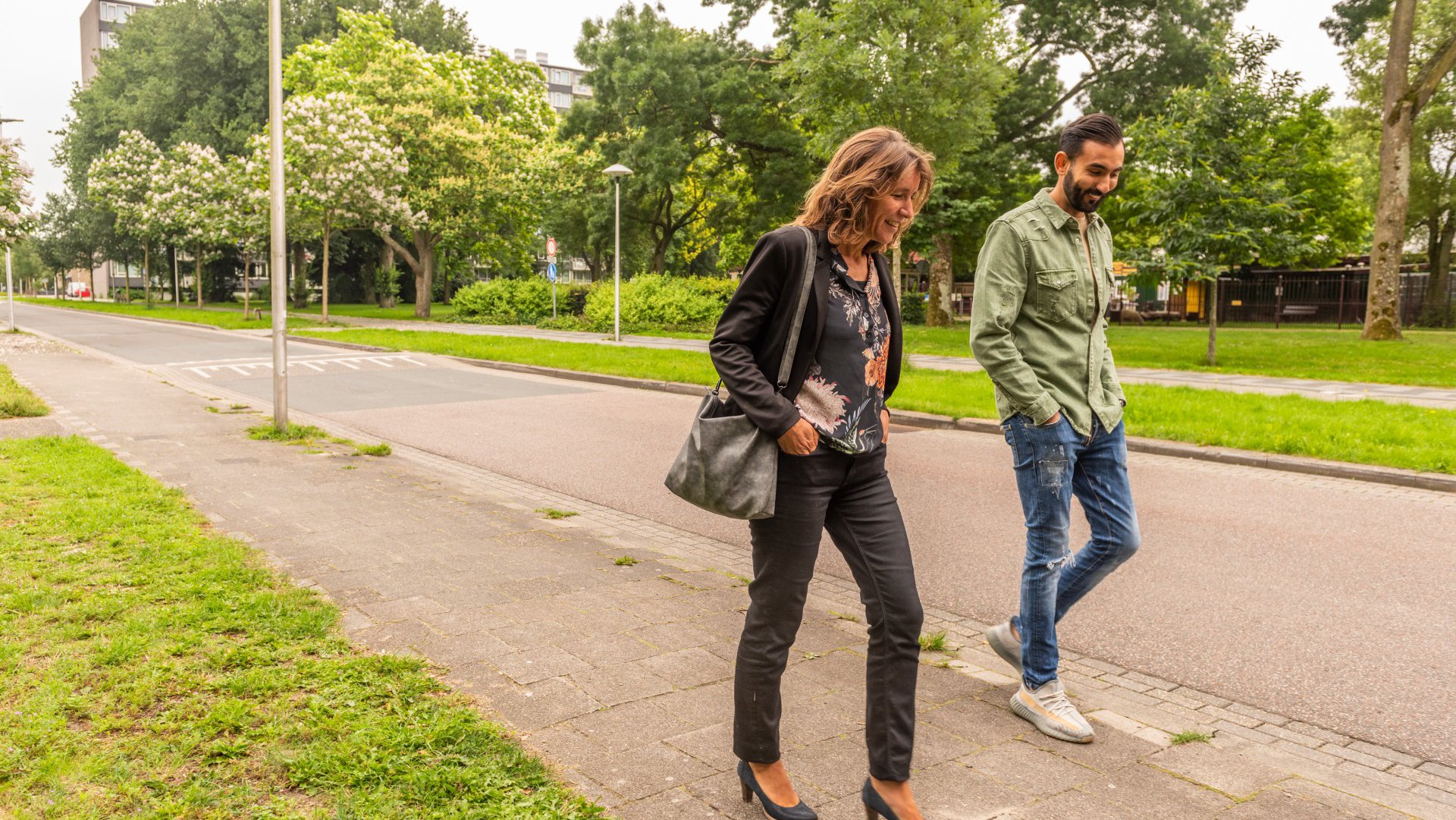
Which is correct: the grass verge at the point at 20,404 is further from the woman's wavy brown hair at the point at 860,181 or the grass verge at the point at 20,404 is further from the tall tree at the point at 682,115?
the tall tree at the point at 682,115

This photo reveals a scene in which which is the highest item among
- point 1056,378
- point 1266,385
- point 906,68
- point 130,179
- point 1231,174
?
point 130,179

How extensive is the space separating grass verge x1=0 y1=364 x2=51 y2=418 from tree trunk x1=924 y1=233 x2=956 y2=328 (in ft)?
78.1

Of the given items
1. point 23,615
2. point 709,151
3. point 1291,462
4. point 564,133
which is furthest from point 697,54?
point 23,615

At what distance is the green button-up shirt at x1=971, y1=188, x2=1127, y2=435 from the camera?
3400mm

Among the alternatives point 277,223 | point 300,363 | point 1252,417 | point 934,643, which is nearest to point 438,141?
point 300,363

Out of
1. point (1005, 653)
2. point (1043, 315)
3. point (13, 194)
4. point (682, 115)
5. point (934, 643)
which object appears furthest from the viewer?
point (682, 115)

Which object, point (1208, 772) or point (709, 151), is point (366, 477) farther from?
point (709, 151)

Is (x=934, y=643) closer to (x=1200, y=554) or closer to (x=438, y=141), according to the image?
(x=1200, y=554)

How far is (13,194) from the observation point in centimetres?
1812

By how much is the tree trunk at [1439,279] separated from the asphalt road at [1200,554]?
1185 inches

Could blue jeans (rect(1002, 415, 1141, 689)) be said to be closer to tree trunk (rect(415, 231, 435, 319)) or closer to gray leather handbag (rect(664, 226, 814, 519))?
gray leather handbag (rect(664, 226, 814, 519))

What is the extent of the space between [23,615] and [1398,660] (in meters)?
5.59

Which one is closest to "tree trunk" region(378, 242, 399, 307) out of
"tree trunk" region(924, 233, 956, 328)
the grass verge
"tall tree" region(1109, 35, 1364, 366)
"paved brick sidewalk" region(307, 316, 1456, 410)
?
"tree trunk" region(924, 233, 956, 328)

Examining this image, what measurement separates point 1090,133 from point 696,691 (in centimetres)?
227
